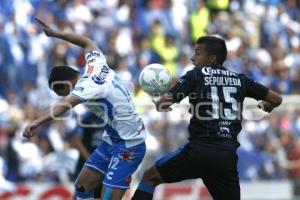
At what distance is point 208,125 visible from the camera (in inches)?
360

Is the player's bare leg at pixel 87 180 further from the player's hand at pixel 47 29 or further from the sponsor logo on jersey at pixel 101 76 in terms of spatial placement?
the player's hand at pixel 47 29

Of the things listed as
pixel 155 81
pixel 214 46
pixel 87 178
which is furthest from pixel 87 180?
pixel 214 46

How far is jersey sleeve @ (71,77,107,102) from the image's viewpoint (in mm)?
9031

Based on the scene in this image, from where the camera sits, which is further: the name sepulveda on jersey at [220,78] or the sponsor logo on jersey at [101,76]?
the sponsor logo on jersey at [101,76]

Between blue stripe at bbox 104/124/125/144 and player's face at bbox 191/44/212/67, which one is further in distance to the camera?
blue stripe at bbox 104/124/125/144

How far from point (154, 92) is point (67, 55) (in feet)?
31.0

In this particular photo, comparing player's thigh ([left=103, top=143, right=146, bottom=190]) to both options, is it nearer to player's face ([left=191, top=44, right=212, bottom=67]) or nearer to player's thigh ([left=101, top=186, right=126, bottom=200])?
player's thigh ([left=101, top=186, right=126, bottom=200])

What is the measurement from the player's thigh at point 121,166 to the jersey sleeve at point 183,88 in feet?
3.56

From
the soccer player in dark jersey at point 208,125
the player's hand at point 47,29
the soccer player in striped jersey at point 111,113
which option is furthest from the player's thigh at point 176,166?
the player's hand at point 47,29

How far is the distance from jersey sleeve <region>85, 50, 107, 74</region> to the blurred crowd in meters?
6.32

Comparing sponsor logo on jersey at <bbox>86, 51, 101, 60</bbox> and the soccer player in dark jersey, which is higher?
sponsor logo on jersey at <bbox>86, 51, 101, 60</bbox>

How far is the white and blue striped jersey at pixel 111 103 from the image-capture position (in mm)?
9328

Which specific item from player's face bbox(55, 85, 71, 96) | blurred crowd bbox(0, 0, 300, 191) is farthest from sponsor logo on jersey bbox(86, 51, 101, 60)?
blurred crowd bbox(0, 0, 300, 191)

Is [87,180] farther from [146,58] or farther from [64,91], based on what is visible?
[146,58]
